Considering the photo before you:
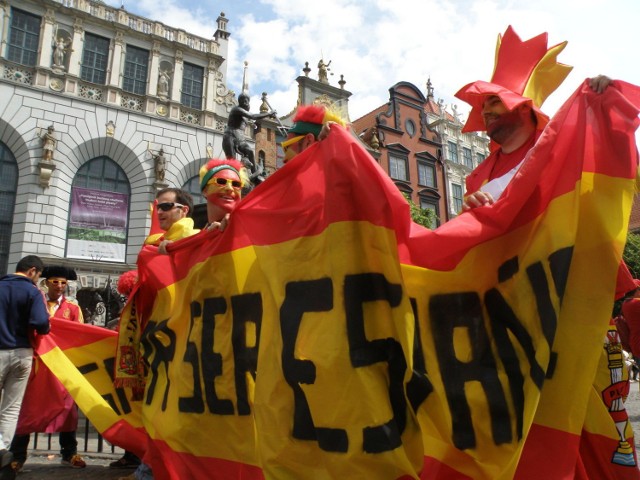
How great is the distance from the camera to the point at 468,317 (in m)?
2.21

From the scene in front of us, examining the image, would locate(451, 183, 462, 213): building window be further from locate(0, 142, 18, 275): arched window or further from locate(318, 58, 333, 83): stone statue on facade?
locate(0, 142, 18, 275): arched window

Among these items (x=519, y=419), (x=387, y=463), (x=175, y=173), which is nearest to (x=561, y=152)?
(x=519, y=419)

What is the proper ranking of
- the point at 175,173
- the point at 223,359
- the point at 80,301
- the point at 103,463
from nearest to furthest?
the point at 223,359 → the point at 103,463 → the point at 80,301 → the point at 175,173

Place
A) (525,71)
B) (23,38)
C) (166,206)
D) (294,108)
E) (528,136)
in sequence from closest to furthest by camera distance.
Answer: (528,136), (525,71), (166,206), (23,38), (294,108)

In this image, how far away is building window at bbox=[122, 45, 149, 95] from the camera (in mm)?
20625

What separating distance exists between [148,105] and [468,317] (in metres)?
20.9

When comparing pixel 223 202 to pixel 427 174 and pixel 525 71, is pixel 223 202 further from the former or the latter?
pixel 427 174

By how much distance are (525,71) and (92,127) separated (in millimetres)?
19533

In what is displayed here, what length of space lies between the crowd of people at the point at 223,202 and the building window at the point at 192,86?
710 inches

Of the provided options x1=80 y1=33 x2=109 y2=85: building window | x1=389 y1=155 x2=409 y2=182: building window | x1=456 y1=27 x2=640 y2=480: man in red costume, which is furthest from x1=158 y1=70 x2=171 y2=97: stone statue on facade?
x1=456 y1=27 x2=640 y2=480: man in red costume

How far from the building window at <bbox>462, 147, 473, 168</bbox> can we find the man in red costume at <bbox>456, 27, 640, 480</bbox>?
34467mm

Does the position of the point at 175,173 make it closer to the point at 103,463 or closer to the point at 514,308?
the point at 103,463

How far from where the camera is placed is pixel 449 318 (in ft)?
7.32

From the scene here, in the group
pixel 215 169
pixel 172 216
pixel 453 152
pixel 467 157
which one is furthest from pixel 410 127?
pixel 215 169
